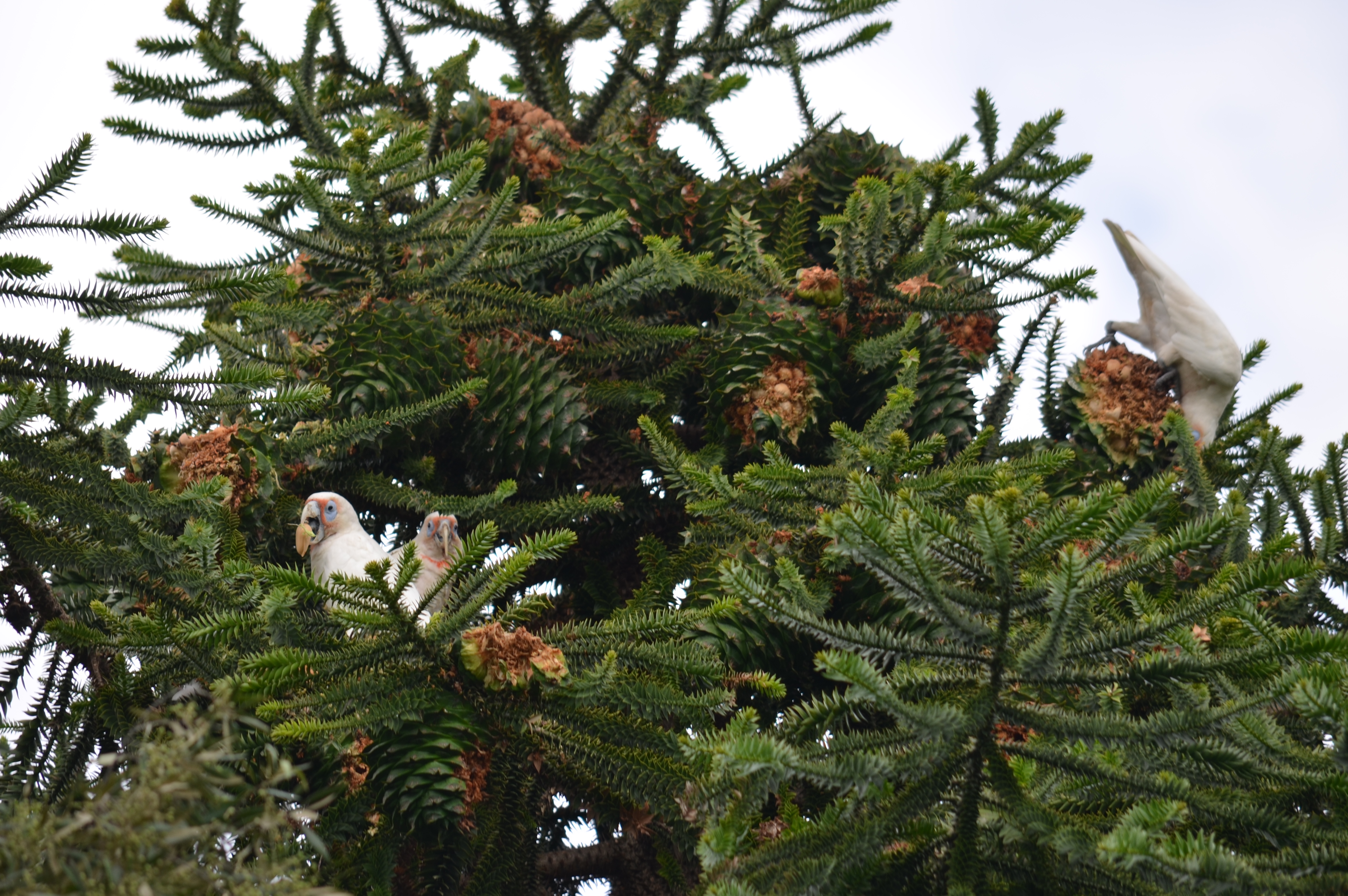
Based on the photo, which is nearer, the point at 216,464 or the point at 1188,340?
the point at 216,464

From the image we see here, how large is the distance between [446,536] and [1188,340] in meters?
1.60

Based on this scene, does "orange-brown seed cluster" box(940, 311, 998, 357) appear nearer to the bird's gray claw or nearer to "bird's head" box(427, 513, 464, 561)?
the bird's gray claw

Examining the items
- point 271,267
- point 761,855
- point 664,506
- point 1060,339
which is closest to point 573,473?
point 664,506

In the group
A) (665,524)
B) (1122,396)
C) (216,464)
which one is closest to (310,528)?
(216,464)

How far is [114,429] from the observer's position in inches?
100

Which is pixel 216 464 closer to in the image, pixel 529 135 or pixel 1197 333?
pixel 529 135

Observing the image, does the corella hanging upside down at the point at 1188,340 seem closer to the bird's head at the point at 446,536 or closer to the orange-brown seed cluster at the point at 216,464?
the bird's head at the point at 446,536

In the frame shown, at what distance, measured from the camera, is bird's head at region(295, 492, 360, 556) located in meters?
2.07

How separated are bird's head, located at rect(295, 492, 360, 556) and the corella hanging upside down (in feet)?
5.40

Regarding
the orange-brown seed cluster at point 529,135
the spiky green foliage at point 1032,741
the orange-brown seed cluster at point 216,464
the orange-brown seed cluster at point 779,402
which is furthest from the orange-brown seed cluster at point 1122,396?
the orange-brown seed cluster at point 216,464

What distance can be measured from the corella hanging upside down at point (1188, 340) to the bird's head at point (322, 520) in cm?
164

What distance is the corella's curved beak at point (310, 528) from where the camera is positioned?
6.77 feet

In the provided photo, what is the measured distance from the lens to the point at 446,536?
2041 millimetres

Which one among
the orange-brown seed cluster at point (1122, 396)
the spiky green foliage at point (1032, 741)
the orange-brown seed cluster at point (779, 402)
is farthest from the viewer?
the orange-brown seed cluster at point (1122, 396)
